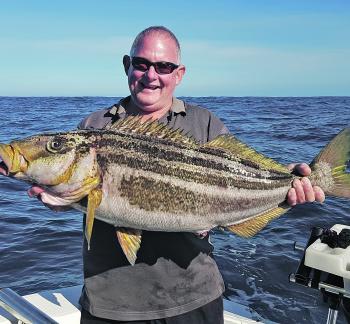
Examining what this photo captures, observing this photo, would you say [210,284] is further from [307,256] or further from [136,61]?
[136,61]

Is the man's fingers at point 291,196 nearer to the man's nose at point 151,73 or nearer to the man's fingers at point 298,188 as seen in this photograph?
the man's fingers at point 298,188

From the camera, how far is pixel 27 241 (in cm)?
1019

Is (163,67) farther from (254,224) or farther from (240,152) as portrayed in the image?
(254,224)

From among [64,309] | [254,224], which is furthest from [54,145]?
[64,309]

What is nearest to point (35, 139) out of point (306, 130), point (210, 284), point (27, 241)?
point (210, 284)

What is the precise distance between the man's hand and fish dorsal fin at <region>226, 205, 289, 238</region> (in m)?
0.17

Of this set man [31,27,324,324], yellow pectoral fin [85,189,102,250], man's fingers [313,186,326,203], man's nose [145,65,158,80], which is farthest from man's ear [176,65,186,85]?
man's fingers [313,186,326,203]

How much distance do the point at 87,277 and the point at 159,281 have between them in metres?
0.64

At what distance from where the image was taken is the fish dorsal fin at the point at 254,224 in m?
3.97

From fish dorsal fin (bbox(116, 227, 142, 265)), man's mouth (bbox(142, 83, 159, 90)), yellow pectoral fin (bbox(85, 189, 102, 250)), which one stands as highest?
man's mouth (bbox(142, 83, 159, 90))

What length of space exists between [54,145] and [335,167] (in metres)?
2.35

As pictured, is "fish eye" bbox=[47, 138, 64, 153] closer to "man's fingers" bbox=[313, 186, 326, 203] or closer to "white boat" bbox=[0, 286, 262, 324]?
"white boat" bbox=[0, 286, 262, 324]

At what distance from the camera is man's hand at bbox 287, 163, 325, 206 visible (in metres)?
3.85

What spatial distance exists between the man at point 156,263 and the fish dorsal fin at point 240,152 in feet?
0.73
